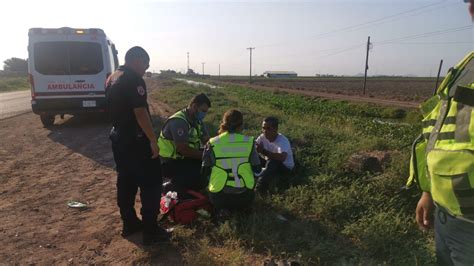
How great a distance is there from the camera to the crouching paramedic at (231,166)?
4301 millimetres

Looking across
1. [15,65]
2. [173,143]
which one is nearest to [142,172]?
[173,143]

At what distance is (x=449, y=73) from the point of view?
5.97 feet

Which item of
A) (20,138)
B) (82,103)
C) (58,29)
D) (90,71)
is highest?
(58,29)

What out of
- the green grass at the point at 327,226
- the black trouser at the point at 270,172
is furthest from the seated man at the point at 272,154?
the green grass at the point at 327,226

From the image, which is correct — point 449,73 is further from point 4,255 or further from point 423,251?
point 4,255

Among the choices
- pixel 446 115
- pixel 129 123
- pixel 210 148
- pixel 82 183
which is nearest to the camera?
pixel 446 115

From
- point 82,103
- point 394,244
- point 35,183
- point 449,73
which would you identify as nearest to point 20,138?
point 82,103

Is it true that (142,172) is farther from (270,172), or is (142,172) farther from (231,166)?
(270,172)

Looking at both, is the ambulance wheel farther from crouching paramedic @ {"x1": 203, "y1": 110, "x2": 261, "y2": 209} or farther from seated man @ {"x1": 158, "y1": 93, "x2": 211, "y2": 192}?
crouching paramedic @ {"x1": 203, "y1": 110, "x2": 261, "y2": 209}

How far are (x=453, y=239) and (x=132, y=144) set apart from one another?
9.95 ft

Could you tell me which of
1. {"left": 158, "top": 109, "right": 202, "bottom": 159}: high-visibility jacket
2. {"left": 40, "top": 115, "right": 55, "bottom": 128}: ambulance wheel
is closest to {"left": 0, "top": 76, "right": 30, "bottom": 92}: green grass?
{"left": 40, "top": 115, "right": 55, "bottom": 128}: ambulance wheel

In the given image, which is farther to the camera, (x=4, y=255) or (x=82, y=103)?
(x=82, y=103)

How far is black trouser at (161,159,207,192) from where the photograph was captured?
497 cm

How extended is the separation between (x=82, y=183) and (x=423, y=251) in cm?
492
